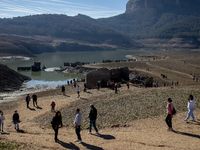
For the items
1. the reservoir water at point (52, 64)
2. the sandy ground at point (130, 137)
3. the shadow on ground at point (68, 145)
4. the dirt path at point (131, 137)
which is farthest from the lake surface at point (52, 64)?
the shadow on ground at point (68, 145)

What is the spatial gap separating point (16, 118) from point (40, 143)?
430 centimetres

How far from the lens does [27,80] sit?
1937 inches

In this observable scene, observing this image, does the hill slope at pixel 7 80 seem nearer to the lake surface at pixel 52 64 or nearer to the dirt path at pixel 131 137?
the lake surface at pixel 52 64

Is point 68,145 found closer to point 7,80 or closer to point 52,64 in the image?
point 7,80

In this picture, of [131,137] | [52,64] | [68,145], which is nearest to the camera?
[68,145]

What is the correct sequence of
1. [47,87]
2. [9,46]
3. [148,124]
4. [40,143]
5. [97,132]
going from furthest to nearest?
1. [9,46]
2. [47,87]
3. [148,124]
4. [97,132]
5. [40,143]

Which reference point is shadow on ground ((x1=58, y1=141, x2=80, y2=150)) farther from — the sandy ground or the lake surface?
the lake surface

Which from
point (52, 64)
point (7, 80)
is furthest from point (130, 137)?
point (52, 64)

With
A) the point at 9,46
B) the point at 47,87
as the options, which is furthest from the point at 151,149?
the point at 9,46

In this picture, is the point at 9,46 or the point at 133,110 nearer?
the point at 133,110

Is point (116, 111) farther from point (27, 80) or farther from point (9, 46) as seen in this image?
point (9, 46)

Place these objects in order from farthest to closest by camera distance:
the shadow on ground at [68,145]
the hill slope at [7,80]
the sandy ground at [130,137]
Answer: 1. the hill slope at [7,80]
2. the shadow on ground at [68,145]
3. the sandy ground at [130,137]

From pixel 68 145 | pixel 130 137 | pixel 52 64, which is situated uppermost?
pixel 52 64

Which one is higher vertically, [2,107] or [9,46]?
[9,46]
